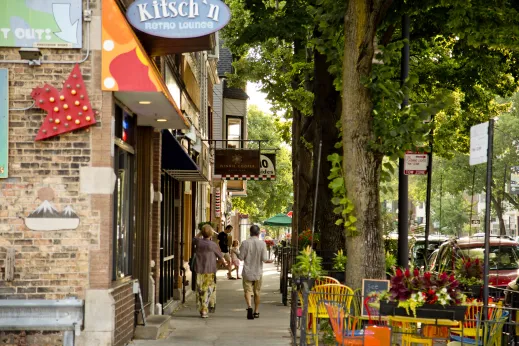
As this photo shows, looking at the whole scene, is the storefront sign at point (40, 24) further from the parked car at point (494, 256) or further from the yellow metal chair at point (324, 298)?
the parked car at point (494, 256)

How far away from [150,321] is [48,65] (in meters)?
5.09

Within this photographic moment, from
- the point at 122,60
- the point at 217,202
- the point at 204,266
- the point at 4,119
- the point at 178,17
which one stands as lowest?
the point at 204,266

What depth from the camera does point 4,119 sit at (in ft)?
36.2

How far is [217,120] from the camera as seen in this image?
4297 centimetres

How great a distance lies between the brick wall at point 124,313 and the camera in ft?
38.7

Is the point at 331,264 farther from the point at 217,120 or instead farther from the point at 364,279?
the point at 217,120

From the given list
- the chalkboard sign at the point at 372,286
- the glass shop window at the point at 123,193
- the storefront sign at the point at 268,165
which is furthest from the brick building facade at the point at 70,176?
the storefront sign at the point at 268,165

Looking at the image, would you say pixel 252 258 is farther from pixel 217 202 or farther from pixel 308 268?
pixel 217 202

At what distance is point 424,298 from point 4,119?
17.5ft

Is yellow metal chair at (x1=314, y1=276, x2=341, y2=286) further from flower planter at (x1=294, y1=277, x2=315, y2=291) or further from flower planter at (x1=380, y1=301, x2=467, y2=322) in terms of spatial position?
flower planter at (x1=380, y1=301, x2=467, y2=322)

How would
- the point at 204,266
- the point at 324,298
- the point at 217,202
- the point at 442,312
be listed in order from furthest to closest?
the point at 217,202 < the point at 204,266 < the point at 324,298 < the point at 442,312

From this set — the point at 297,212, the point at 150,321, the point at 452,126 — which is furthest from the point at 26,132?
the point at 452,126

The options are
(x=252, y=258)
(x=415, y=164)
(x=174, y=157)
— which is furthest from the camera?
(x=252, y=258)

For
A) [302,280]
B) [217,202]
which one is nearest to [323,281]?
[302,280]
